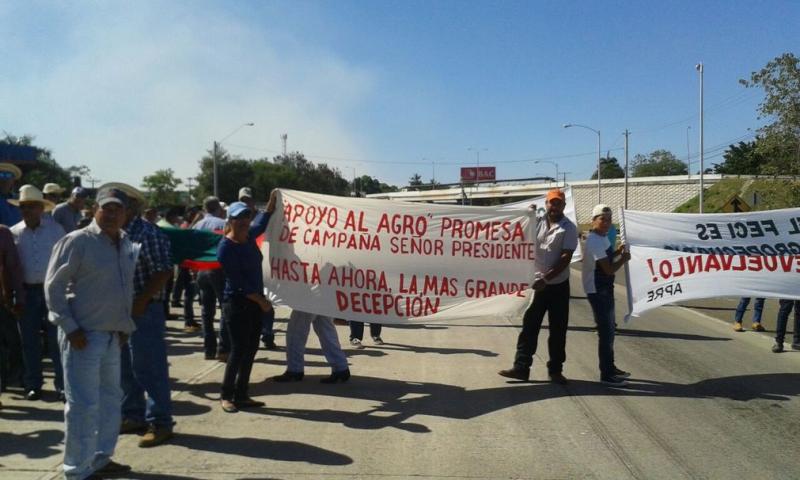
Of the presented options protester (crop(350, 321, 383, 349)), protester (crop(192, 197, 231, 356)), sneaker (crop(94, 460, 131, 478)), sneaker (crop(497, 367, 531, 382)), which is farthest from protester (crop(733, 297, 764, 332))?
sneaker (crop(94, 460, 131, 478))

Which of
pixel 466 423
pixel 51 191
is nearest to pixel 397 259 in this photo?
pixel 466 423

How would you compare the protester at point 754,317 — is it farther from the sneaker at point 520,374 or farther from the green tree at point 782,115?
the green tree at point 782,115

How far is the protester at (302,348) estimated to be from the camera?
707 cm

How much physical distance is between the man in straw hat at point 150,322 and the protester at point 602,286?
4.42 m

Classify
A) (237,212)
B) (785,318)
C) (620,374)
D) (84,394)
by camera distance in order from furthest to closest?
(785,318), (620,374), (237,212), (84,394)

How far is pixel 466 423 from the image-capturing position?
5.67m

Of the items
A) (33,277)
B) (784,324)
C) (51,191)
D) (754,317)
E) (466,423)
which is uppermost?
(51,191)

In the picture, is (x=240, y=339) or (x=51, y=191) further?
(x=51, y=191)

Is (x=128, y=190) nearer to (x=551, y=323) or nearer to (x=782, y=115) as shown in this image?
(x=551, y=323)

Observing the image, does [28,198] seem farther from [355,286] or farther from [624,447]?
[624,447]

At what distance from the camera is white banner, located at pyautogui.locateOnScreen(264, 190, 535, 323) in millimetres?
7027

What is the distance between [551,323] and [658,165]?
115363mm

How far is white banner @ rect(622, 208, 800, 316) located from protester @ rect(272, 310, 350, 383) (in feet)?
11.4

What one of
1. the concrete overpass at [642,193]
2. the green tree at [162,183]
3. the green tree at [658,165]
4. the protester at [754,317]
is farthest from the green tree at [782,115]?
the green tree at [658,165]
